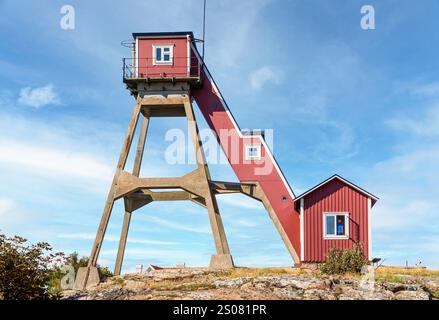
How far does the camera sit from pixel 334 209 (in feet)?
109

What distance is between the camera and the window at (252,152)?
35.2 meters

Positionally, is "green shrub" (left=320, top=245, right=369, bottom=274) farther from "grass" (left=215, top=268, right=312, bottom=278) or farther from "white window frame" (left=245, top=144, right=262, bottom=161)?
"white window frame" (left=245, top=144, right=262, bottom=161)

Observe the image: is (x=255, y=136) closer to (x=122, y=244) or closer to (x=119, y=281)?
(x=122, y=244)

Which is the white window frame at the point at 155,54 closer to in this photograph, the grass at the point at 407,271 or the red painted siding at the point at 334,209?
the red painted siding at the point at 334,209

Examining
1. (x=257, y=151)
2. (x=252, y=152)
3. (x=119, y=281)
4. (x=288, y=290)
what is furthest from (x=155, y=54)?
(x=288, y=290)

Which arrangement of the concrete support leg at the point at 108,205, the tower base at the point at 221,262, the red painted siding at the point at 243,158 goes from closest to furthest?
the tower base at the point at 221,262, the concrete support leg at the point at 108,205, the red painted siding at the point at 243,158

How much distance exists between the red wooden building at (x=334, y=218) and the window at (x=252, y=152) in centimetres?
395

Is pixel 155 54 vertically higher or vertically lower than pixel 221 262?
higher

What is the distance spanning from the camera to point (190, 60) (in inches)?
1409

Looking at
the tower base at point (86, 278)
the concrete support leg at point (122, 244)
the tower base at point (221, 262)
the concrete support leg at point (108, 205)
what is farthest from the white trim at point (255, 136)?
the tower base at point (86, 278)

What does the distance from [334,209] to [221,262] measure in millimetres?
7360

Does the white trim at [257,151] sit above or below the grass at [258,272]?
above
